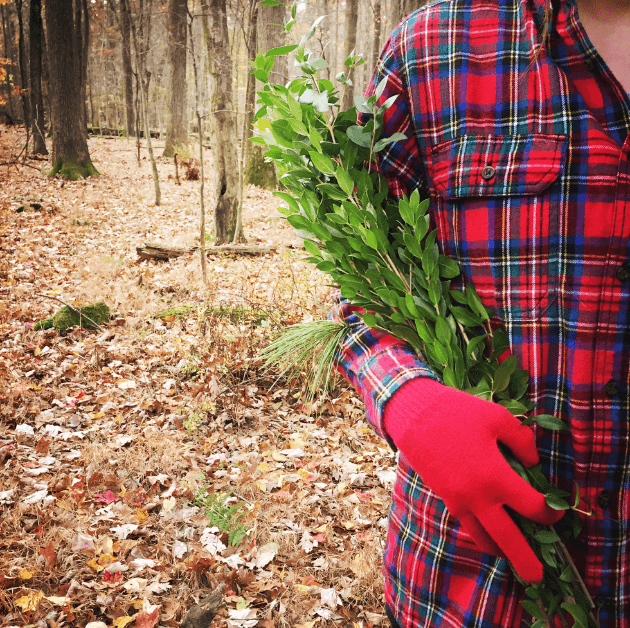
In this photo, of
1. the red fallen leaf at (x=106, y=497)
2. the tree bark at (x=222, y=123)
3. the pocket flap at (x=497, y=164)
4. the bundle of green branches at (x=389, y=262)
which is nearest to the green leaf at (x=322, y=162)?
the bundle of green branches at (x=389, y=262)

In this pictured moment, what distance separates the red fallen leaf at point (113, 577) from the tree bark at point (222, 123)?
657 centimetres

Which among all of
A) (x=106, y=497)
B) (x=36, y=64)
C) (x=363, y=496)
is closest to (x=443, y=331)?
(x=363, y=496)

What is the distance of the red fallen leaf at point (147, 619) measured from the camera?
2324 millimetres

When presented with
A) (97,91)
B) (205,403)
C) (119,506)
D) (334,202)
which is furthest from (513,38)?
(97,91)

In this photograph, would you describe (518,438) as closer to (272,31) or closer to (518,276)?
(518,276)

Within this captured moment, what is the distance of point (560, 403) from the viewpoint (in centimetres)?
89

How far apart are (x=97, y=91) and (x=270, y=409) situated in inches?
1359

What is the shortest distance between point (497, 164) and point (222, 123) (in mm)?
8206

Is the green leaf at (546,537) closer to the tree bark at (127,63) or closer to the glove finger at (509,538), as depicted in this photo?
the glove finger at (509,538)

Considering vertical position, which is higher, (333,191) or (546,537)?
(333,191)

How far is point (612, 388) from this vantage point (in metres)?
0.85

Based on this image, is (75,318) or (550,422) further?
(75,318)

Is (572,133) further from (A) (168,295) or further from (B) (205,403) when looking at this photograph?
(A) (168,295)

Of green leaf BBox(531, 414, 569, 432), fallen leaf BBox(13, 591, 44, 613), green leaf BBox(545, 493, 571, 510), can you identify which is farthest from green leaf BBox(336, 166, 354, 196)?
fallen leaf BBox(13, 591, 44, 613)
